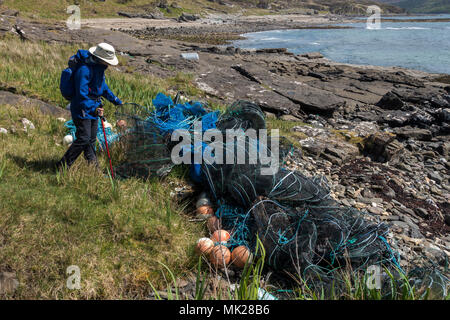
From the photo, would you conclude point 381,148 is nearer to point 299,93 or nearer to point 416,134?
point 416,134

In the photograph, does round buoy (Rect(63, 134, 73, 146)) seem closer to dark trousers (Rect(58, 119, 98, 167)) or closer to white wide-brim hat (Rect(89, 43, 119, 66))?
dark trousers (Rect(58, 119, 98, 167))

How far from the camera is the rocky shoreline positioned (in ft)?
18.1

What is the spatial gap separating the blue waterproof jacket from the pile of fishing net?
28.0 inches

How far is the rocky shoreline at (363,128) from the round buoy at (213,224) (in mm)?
2482

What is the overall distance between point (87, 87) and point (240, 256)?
2.89 meters

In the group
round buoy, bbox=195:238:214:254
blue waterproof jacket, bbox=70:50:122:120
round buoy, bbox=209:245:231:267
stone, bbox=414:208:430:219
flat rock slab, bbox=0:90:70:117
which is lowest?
stone, bbox=414:208:430:219

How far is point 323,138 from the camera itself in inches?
328

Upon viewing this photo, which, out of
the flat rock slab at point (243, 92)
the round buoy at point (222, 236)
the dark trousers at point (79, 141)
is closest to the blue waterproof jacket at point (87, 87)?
the dark trousers at point (79, 141)

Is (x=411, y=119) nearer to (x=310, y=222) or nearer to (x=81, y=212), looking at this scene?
(x=310, y=222)

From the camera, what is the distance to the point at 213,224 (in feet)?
12.9

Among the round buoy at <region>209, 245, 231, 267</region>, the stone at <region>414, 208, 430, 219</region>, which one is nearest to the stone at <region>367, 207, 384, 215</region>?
the stone at <region>414, 208, 430, 219</region>

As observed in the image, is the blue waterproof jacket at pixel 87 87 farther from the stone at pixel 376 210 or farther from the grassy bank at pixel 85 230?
the stone at pixel 376 210

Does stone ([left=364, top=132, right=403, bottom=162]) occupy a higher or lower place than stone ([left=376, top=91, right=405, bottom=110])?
lower

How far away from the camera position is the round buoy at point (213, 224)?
12.8 ft
